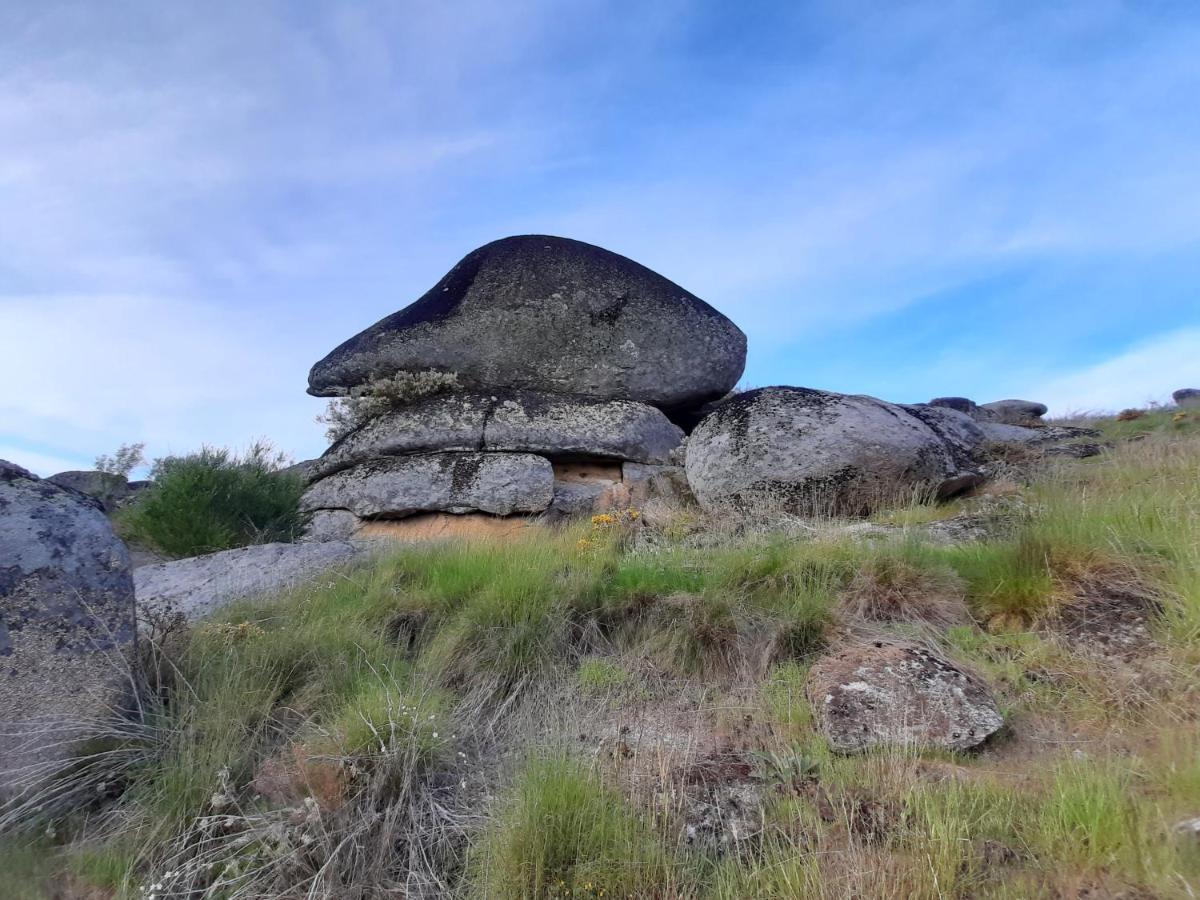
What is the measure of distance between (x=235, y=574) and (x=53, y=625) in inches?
105

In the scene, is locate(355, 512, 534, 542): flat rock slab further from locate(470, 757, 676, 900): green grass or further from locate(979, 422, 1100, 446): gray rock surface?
locate(470, 757, 676, 900): green grass

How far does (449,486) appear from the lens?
30.6 feet

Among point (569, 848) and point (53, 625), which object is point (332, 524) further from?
point (569, 848)

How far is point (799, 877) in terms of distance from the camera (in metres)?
2.31

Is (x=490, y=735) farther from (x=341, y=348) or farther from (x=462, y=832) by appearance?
(x=341, y=348)

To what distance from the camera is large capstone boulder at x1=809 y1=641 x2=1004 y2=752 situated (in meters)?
3.08

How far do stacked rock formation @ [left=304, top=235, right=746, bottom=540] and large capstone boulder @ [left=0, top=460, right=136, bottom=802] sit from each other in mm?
5644

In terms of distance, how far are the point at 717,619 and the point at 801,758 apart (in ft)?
4.42

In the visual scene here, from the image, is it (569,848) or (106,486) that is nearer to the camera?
(569,848)

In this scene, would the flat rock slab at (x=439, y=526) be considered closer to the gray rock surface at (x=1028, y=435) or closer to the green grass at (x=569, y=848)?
the gray rock surface at (x=1028, y=435)

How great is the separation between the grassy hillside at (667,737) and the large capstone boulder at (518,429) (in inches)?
181

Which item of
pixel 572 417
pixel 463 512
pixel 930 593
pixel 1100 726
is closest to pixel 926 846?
pixel 1100 726

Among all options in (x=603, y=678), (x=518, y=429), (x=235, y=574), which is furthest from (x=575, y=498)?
(x=603, y=678)

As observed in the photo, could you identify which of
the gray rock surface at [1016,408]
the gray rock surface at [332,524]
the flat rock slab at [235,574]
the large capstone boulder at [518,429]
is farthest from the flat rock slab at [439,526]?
the gray rock surface at [1016,408]
